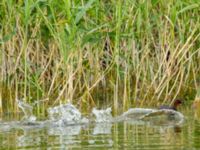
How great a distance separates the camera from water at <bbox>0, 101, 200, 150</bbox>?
7406mm

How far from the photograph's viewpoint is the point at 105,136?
26.5ft

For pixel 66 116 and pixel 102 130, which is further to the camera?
pixel 66 116

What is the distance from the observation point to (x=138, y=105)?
11234 millimetres

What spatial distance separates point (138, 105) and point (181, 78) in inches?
29.3

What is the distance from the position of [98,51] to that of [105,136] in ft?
13.1

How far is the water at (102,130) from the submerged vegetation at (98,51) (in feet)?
2.86

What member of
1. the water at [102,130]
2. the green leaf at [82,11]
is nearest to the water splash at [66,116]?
the water at [102,130]

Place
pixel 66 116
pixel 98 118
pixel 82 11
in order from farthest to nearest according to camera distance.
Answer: pixel 82 11 < pixel 98 118 < pixel 66 116

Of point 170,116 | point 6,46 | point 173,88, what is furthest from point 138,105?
point 6,46

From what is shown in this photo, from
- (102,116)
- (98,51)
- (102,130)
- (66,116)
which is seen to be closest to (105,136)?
(102,130)

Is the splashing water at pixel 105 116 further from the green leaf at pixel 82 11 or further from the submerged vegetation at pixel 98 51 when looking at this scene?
the green leaf at pixel 82 11

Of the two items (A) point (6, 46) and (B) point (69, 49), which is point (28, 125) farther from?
(A) point (6, 46)

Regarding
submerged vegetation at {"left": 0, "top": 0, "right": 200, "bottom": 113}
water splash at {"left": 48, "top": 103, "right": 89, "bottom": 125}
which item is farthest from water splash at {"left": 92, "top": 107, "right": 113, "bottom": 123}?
submerged vegetation at {"left": 0, "top": 0, "right": 200, "bottom": 113}

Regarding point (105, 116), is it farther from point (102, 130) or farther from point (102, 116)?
point (102, 130)
